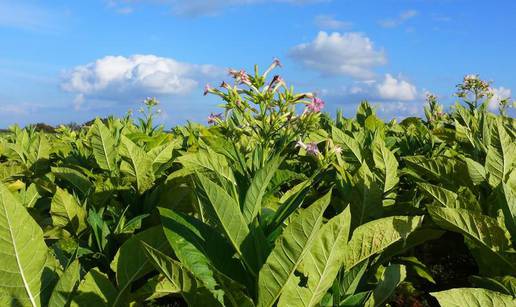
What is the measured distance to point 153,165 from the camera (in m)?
3.10

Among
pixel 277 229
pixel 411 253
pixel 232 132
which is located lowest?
pixel 411 253

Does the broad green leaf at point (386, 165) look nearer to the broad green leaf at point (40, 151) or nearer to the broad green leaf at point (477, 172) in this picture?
the broad green leaf at point (477, 172)

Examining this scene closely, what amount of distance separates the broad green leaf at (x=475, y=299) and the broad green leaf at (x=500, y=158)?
0.98 m

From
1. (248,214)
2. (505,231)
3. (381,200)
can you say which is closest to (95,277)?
(248,214)

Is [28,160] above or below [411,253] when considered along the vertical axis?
above

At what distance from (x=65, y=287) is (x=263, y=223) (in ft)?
2.25

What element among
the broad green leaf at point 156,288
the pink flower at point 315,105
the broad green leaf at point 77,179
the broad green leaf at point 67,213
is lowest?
the broad green leaf at point 156,288

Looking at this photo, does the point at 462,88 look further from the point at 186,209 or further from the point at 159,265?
the point at 159,265

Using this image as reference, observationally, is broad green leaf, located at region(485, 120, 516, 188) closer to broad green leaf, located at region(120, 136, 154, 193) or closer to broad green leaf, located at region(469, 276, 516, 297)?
broad green leaf, located at region(469, 276, 516, 297)

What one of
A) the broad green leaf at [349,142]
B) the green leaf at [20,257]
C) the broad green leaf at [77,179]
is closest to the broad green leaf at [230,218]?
the green leaf at [20,257]

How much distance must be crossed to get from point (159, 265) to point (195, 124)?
466 cm

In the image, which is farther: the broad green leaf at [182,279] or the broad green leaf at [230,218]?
the broad green leaf at [230,218]

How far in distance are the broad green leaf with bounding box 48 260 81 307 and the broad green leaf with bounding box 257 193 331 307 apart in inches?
21.6

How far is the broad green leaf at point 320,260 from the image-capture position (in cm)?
144
